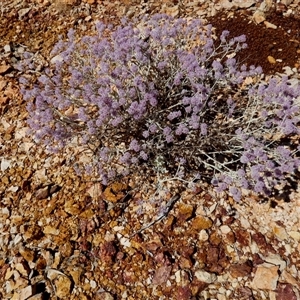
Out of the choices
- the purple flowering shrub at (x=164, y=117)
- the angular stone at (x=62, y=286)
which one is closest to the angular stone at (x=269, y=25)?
the purple flowering shrub at (x=164, y=117)

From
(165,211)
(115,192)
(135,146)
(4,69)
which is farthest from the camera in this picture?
(4,69)

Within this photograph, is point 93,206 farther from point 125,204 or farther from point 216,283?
point 216,283

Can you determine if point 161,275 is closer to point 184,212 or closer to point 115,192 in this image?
point 184,212

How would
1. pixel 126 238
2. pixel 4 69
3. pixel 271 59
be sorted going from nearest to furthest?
pixel 126 238, pixel 271 59, pixel 4 69

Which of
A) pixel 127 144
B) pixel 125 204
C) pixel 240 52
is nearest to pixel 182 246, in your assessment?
pixel 125 204

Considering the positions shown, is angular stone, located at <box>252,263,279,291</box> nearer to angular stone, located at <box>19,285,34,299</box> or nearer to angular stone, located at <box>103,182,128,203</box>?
angular stone, located at <box>103,182,128,203</box>

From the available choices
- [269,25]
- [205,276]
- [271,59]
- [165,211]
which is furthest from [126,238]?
[269,25]

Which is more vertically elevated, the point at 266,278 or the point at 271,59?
the point at 271,59

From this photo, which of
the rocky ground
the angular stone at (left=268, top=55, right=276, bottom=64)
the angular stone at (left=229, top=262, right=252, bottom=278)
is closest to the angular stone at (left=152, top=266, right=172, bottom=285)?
the rocky ground

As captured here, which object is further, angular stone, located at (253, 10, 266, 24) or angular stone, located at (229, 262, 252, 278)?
angular stone, located at (253, 10, 266, 24)
